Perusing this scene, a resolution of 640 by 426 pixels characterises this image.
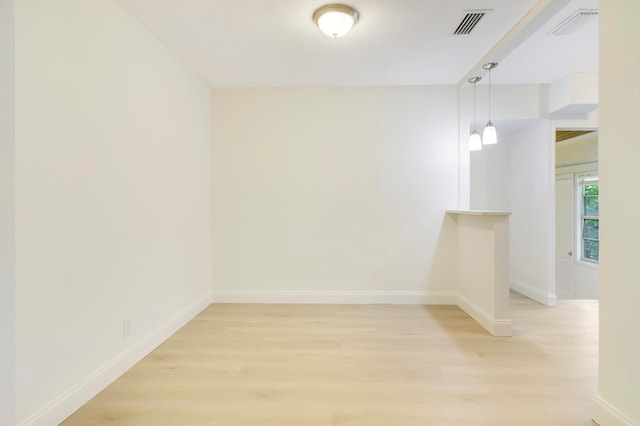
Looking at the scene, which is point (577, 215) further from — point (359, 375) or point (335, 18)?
point (335, 18)

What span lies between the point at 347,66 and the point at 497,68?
1.55 metres

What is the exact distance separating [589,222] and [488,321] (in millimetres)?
4106

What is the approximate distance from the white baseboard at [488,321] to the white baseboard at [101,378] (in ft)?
9.36

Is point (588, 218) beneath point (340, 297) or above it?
above

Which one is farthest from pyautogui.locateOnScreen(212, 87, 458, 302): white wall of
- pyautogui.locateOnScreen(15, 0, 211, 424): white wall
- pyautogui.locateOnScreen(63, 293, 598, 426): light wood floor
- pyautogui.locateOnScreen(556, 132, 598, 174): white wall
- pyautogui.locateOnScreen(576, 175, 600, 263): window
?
pyautogui.locateOnScreen(576, 175, 600, 263): window

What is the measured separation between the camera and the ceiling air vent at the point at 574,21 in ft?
6.86

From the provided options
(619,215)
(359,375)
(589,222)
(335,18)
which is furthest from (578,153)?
(359,375)

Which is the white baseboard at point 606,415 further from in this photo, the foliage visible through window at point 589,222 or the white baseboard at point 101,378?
the foliage visible through window at point 589,222

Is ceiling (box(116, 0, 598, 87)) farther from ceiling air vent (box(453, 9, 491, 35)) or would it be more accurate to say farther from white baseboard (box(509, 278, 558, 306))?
white baseboard (box(509, 278, 558, 306))

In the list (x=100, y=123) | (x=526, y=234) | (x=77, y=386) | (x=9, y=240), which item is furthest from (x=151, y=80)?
(x=526, y=234)

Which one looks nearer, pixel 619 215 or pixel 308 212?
pixel 619 215

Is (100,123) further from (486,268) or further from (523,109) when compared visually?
A: (523,109)

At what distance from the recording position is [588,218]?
5078mm

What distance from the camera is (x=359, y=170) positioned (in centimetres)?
344
